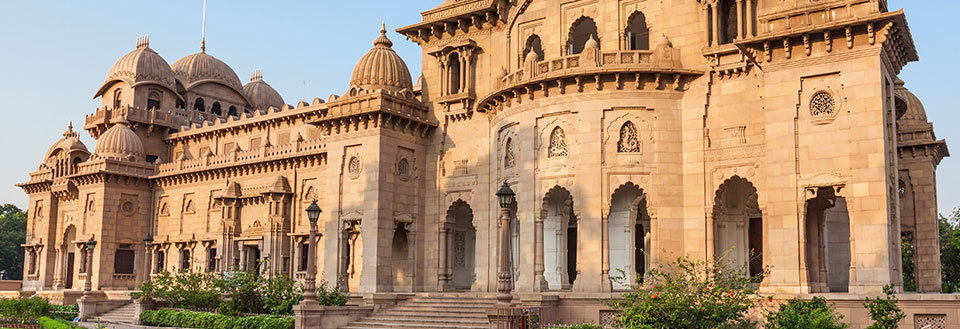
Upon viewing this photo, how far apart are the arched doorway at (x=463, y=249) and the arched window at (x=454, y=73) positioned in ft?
15.5

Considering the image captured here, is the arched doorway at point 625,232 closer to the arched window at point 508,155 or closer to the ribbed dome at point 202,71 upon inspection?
the arched window at point 508,155

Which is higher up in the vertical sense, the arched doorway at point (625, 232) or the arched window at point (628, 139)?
the arched window at point (628, 139)

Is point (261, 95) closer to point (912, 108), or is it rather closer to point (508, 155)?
point (508, 155)

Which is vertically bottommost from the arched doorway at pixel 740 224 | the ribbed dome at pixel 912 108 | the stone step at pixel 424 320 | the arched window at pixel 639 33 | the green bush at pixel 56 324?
the green bush at pixel 56 324

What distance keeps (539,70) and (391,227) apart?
28.4 feet

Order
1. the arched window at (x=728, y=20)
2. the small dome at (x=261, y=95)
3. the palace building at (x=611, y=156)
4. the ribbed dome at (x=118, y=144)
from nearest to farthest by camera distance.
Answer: the palace building at (x=611, y=156) < the arched window at (x=728, y=20) < the ribbed dome at (x=118, y=144) < the small dome at (x=261, y=95)

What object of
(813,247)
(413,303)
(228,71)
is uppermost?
(228,71)

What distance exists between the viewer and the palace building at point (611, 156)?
23453 mm

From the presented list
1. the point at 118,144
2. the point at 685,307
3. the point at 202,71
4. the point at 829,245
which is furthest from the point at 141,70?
the point at 685,307

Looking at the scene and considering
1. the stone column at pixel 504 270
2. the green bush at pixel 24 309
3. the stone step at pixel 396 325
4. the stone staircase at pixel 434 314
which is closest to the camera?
the stone column at pixel 504 270

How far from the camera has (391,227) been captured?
110 feet

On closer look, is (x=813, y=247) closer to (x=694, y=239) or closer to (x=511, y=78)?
(x=694, y=239)

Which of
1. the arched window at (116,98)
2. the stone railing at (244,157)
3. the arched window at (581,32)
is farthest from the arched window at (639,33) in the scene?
the arched window at (116,98)

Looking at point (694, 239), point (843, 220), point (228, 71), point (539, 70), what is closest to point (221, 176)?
point (228, 71)
